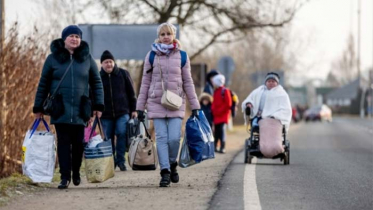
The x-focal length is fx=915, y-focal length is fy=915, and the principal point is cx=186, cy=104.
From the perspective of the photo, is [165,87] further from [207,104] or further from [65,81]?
[207,104]

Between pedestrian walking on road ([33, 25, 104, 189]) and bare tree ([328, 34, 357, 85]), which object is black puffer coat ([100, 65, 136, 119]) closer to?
pedestrian walking on road ([33, 25, 104, 189])

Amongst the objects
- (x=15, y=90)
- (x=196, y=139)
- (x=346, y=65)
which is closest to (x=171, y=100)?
(x=196, y=139)

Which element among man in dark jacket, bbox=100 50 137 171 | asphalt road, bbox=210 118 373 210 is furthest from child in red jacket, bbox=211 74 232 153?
man in dark jacket, bbox=100 50 137 171

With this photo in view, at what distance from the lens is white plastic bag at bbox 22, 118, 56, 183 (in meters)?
10.1

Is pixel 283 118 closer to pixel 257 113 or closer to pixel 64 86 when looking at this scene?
pixel 257 113

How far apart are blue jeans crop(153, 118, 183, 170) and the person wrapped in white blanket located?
4080 millimetres

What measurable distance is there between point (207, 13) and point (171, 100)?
1624cm

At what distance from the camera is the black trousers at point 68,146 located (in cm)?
1021

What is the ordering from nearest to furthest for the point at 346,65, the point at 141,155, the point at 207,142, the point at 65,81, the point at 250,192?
the point at 250,192 < the point at 65,81 < the point at 207,142 < the point at 141,155 < the point at 346,65

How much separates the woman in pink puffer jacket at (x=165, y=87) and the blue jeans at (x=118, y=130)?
2.85m

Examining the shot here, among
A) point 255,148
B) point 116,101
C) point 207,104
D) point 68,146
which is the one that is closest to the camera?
point 68,146

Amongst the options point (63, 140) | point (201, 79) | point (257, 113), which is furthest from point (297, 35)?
point (63, 140)

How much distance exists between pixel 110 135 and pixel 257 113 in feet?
8.33

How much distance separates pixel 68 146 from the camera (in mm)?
10266
